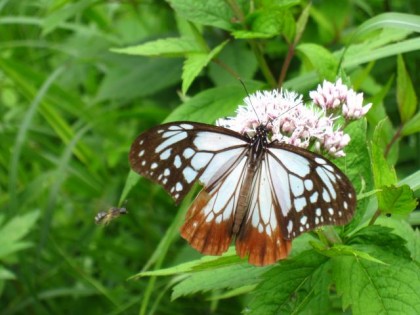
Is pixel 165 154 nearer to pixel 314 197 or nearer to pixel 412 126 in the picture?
pixel 314 197

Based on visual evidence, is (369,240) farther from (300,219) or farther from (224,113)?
(224,113)

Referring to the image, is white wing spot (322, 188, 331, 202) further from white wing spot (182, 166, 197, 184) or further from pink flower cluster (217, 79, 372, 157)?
white wing spot (182, 166, 197, 184)

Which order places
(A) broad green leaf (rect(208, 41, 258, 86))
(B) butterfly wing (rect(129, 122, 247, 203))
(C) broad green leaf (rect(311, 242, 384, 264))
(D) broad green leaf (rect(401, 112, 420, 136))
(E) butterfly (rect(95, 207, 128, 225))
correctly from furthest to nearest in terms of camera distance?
(A) broad green leaf (rect(208, 41, 258, 86))
(D) broad green leaf (rect(401, 112, 420, 136))
(E) butterfly (rect(95, 207, 128, 225))
(B) butterfly wing (rect(129, 122, 247, 203))
(C) broad green leaf (rect(311, 242, 384, 264))

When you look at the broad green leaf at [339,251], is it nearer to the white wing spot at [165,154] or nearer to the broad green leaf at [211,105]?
the white wing spot at [165,154]

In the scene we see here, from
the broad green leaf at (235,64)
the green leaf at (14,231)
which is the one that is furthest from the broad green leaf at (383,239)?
the green leaf at (14,231)

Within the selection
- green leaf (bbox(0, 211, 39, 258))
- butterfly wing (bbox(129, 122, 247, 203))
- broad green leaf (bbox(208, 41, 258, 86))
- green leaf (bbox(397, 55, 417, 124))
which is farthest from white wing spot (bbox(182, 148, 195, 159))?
green leaf (bbox(0, 211, 39, 258))

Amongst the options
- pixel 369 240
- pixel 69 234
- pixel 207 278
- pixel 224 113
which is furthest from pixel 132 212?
pixel 369 240
